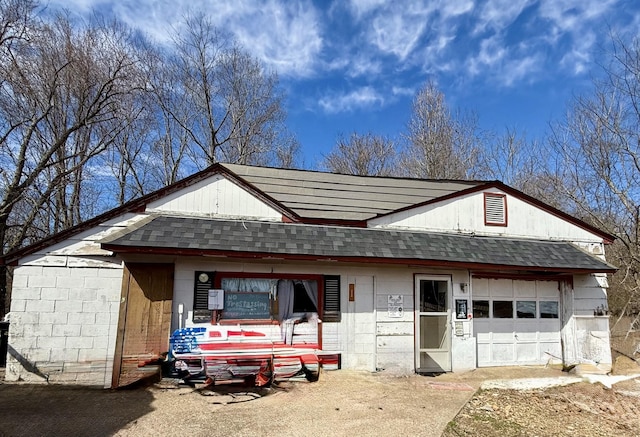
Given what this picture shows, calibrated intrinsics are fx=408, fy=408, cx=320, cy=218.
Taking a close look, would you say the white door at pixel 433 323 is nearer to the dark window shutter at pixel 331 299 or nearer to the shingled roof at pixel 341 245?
the shingled roof at pixel 341 245

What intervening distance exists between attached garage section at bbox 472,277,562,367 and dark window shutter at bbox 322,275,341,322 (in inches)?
141

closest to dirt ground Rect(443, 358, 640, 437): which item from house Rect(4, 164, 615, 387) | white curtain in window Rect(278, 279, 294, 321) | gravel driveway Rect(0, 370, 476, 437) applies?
gravel driveway Rect(0, 370, 476, 437)

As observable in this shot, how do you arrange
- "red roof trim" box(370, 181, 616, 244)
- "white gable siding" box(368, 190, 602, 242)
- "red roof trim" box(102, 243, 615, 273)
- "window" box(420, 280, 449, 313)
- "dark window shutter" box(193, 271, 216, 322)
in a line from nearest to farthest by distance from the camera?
"red roof trim" box(102, 243, 615, 273)
"dark window shutter" box(193, 271, 216, 322)
"window" box(420, 280, 449, 313)
"white gable siding" box(368, 190, 602, 242)
"red roof trim" box(370, 181, 616, 244)

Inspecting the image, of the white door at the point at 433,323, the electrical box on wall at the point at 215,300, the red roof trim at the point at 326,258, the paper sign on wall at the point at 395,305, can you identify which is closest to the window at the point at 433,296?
the white door at the point at 433,323

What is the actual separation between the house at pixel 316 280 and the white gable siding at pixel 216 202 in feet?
0.08

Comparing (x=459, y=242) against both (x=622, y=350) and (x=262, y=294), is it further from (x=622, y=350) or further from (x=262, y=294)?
(x=622, y=350)

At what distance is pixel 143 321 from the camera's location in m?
8.09

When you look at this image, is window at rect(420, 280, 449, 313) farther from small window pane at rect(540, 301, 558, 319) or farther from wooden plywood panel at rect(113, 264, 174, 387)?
wooden plywood panel at rect(113, 264, 174, 387)

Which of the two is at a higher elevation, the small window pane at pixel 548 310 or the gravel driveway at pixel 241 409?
the small window pane at pixel 548 310

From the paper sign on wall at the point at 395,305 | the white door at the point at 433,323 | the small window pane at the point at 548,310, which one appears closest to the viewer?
the paper sign on wall at the point at 395,305

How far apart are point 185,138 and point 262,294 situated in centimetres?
1806

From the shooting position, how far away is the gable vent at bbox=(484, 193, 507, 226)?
11.0 m

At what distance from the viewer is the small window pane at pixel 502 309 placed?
10305mm

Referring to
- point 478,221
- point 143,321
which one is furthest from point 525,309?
point 143,321
